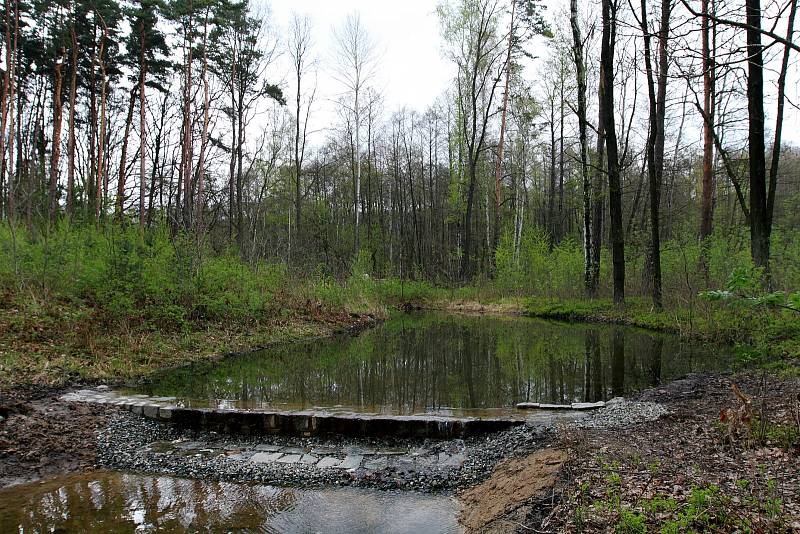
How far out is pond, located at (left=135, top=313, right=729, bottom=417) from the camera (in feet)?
25.1

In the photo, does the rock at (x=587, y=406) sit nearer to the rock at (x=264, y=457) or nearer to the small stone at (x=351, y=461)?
the small stone at (x=351, y=461)

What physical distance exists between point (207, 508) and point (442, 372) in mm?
6368

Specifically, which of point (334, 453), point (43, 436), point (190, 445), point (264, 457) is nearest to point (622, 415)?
point (334, 453)

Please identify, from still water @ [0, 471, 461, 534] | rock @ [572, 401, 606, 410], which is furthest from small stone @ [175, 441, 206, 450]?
rock @ [572, 401, 606, 410]

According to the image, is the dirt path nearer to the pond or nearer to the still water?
the still water

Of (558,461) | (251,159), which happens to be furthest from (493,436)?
(251,159)

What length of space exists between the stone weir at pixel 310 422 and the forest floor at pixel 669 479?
1.15 meters

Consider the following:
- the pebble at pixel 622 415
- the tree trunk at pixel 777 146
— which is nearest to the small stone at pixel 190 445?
the pebble at pixel 622 415

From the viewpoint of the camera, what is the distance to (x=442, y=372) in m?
10.1

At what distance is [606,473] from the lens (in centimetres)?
380

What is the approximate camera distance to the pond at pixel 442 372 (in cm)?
764

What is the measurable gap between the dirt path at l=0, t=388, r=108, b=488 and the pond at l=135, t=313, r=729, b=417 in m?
1.36

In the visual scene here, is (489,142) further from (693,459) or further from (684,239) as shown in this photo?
(693,459)

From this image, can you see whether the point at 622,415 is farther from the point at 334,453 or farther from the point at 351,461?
the point at 334,453
